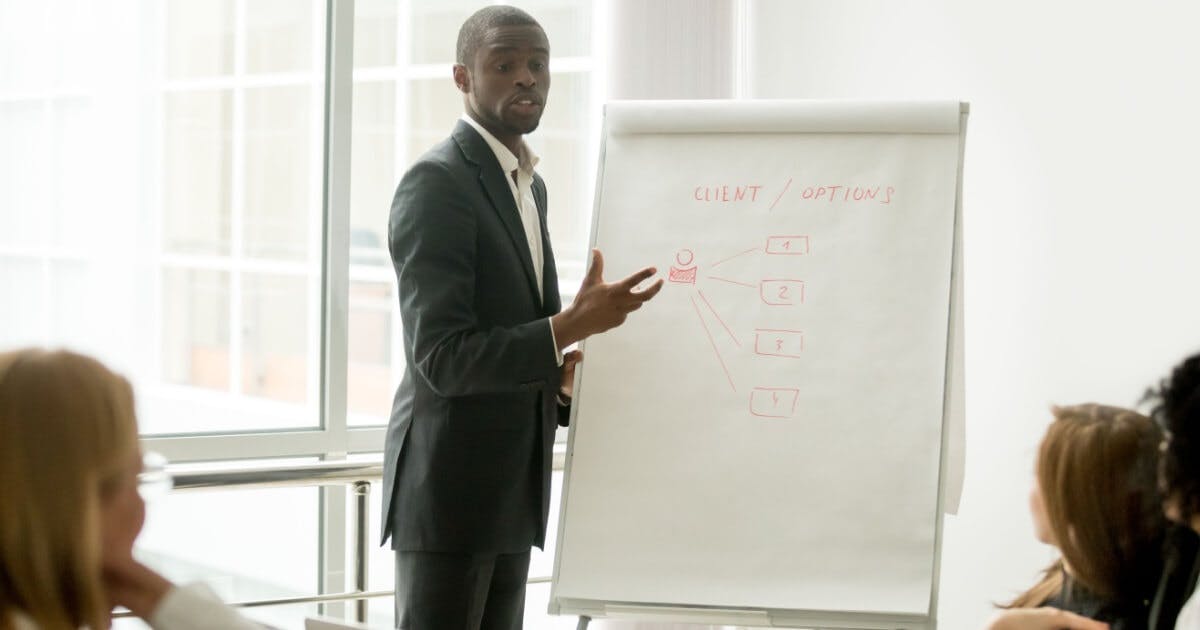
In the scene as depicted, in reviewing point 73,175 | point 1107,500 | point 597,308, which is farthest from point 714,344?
point 73,175

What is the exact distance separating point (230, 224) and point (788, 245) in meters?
1.85

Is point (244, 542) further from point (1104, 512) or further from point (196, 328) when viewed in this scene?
point (1104, 512)

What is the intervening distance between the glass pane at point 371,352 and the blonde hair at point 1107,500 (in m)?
2.15

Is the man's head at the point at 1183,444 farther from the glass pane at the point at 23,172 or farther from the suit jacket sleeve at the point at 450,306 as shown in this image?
the glass pane at the point at 23,172

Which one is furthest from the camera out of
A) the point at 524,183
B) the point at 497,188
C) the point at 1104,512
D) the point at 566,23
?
the point at 566,23

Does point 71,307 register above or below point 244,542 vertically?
above

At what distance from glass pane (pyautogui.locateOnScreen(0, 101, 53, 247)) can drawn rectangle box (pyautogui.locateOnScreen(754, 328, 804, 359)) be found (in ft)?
6.45

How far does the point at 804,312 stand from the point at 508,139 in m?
0.63

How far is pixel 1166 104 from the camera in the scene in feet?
7.94

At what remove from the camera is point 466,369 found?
6.29ft

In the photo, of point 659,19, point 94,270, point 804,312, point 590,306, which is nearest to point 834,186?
point 804,312

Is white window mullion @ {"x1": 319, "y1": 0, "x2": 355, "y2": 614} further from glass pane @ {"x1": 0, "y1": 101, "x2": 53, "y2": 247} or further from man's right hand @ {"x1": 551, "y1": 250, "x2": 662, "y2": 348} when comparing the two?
man's right hand @ {"x1": 551, "y1": 250, "x2": 662, "y2": 348}

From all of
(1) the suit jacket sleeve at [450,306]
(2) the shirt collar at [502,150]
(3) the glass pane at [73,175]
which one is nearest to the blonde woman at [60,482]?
(1) the suit jacket sleeve at [450,306]

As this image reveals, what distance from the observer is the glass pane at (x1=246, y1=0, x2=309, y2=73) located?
3.31 meters
